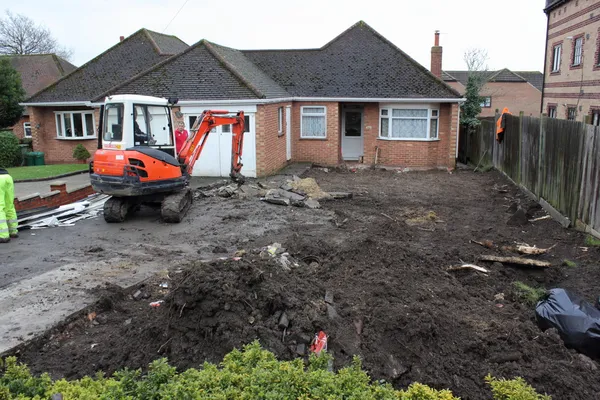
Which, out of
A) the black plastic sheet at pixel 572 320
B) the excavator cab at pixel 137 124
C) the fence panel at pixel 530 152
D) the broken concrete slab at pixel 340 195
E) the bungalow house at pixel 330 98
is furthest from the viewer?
the bungalow house at pixel 330 98

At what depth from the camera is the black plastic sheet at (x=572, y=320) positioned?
217 inches

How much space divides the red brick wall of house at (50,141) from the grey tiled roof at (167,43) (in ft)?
17.3

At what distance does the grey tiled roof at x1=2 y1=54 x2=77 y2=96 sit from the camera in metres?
32.4

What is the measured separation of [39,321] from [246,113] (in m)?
12.3

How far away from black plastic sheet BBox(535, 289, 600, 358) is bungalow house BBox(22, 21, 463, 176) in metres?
12.9

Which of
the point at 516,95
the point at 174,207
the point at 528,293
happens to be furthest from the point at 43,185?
the point at 516,95

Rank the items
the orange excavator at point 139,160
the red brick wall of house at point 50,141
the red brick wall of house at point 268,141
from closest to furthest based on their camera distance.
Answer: the orange excavator at point 139,160 → the red brick wall of house at point 268,141 → the red brick wall of house at point 50,141

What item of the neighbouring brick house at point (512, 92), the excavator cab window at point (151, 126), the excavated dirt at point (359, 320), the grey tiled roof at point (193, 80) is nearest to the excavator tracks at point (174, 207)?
the excavator cab window at point (151, 126)

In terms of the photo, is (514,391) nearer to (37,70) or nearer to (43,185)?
(43,185)

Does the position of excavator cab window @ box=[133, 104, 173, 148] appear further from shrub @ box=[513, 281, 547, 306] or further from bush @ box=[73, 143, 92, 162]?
bush @ box=[73, 143, 92, 162]

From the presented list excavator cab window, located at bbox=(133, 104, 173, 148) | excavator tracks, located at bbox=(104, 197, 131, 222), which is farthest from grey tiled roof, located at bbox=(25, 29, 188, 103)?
excavator tracks, located at bbox=(104, 197, 131, 222)

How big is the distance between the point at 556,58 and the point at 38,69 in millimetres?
31528

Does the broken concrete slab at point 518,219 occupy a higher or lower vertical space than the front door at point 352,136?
lower

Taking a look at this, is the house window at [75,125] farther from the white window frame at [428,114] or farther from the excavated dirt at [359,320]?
the excavated dirt at [359,320]
